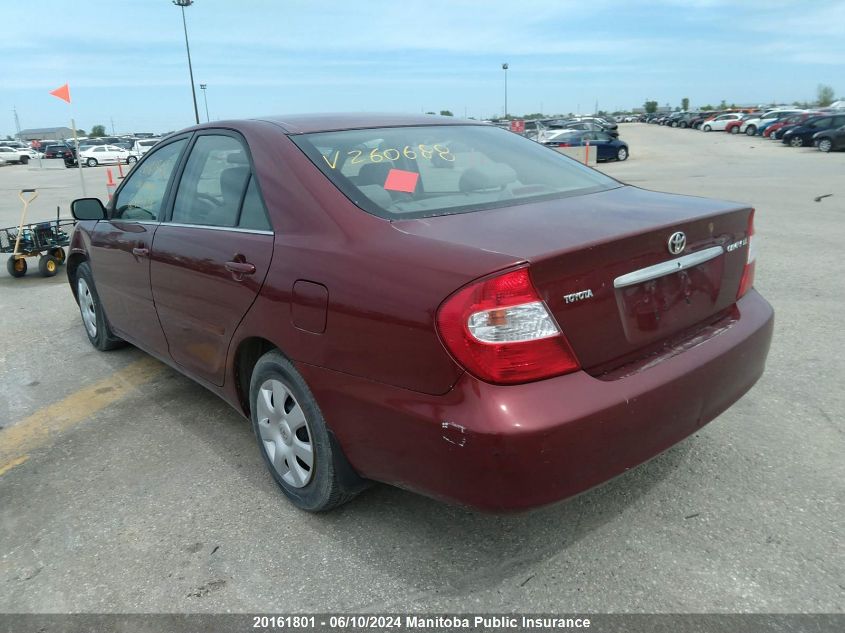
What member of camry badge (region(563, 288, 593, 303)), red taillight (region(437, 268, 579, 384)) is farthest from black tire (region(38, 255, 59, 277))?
camry badge (region(563, 288, 593, 303))

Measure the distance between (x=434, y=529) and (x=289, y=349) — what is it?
3.10 ft

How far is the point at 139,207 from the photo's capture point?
13.3 ft

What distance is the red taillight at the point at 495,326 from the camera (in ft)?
6.54

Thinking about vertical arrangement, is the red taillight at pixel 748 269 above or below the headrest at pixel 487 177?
below

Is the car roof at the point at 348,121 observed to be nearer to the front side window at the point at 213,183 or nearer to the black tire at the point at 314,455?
the front side window at the point at 213,183

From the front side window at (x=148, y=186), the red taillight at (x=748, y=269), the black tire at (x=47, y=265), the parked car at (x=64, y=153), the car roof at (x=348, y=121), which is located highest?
the parked car at (x=64, y=153)

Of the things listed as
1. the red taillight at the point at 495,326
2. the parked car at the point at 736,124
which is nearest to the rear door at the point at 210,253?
the red taillight at the point at 495,326

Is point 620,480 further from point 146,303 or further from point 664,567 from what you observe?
point 146,303

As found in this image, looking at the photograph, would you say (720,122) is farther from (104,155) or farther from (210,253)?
(210,253)

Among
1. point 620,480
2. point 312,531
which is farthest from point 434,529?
point 620,480

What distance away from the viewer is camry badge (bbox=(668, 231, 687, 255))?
2367mm

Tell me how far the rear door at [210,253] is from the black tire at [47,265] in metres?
5.62

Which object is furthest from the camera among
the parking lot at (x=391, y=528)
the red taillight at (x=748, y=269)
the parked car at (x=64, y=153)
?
the parked car at (x=64, y=153)

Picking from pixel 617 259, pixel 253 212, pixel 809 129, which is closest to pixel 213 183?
pixel 253 212
